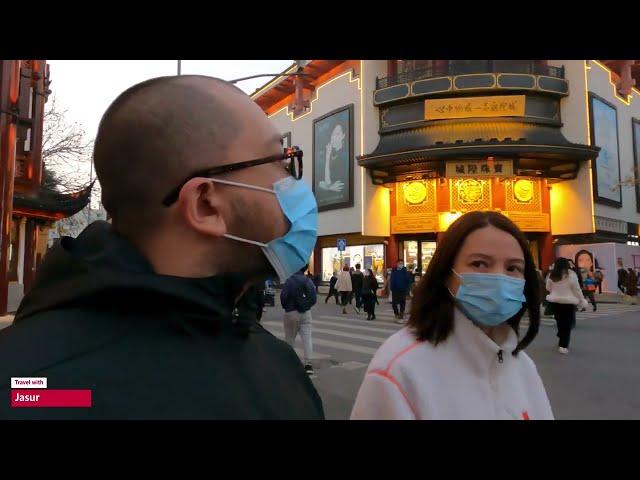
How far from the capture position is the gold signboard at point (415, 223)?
915 inches

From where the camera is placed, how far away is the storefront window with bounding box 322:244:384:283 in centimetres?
2492

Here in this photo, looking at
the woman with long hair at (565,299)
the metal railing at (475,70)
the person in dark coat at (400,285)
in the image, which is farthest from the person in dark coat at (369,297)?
the metal railing at (475,70)

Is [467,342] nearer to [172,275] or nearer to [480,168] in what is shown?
[172,275]

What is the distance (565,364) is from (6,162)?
12.3 meters

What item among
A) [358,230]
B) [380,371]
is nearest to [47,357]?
[380,371]

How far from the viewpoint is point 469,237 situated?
2.06 meters

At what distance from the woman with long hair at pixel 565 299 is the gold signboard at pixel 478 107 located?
52.2 feet

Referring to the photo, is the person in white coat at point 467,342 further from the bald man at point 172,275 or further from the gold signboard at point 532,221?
the gold signboard at point 532,221

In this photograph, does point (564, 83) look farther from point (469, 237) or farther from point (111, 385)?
point (111, 385)

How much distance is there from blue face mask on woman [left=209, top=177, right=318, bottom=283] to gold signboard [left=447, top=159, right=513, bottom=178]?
71.7ft

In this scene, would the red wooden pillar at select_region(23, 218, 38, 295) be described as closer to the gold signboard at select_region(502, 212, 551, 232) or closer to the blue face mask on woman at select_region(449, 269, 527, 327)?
the blue face mask on woman at select_region(449, 269, 527, 327)

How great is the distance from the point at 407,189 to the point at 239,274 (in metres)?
23.8

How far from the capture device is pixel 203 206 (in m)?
1.08

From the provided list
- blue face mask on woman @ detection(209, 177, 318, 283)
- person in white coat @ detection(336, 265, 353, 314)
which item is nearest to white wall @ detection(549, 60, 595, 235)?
person in white coat @ detection(336, 265, 353, 314)
